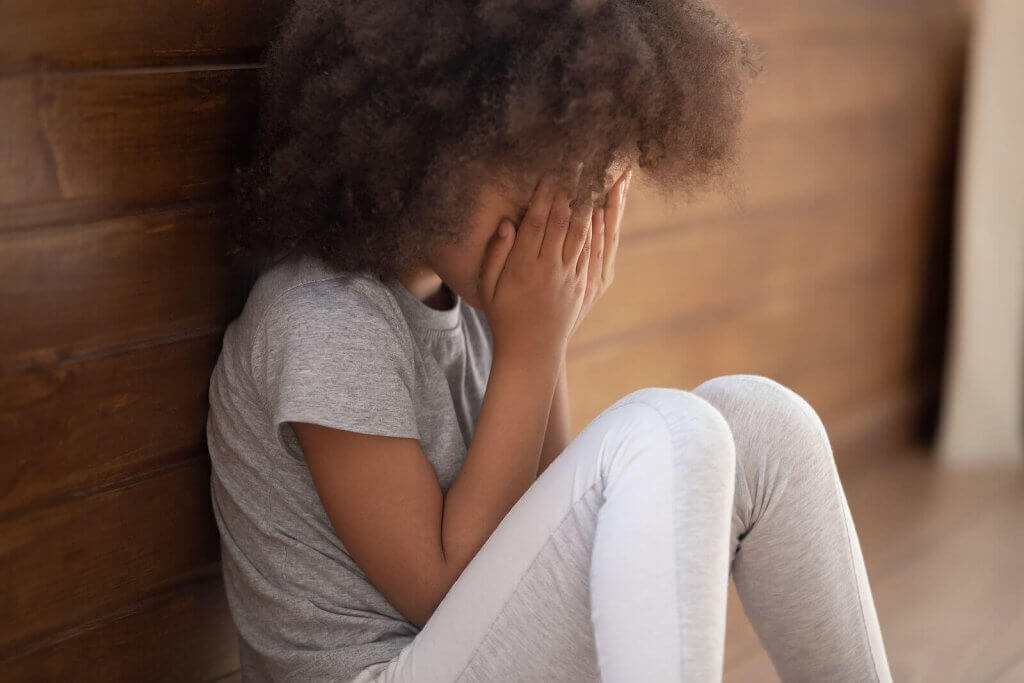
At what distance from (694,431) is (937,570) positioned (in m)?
1.05

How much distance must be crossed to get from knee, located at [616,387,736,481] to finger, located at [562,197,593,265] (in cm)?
18

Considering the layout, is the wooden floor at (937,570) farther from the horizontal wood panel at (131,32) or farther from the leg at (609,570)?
the horizontal wood panel at (131,32)

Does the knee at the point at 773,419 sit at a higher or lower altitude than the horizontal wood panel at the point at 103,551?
higher

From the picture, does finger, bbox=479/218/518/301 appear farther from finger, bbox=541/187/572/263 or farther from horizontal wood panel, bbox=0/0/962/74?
horizontal wood panel, bbox=0/0/962/74

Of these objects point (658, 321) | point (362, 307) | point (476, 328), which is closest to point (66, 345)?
point (362, 307)

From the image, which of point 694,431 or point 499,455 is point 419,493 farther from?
point 694,431

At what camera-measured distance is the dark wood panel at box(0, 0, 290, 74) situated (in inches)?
34.7

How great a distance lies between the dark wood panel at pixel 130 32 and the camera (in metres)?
0.88

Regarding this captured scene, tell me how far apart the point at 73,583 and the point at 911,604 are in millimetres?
1135

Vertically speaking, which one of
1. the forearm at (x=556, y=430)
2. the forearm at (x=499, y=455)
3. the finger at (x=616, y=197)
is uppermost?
the finger at (x=616, y=197)

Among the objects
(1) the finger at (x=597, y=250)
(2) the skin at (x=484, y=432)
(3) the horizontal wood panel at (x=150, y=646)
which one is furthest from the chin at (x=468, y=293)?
(3) the horizontal wood panel at (x=150, y=646)

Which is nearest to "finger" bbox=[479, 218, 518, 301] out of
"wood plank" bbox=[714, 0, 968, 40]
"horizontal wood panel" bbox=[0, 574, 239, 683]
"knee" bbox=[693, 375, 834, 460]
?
"knee" bbox=[693, 375, 834, 460]

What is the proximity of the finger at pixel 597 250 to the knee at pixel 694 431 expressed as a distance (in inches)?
7.5

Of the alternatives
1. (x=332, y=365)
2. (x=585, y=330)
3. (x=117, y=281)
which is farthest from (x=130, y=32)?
(x=585, y=330)
